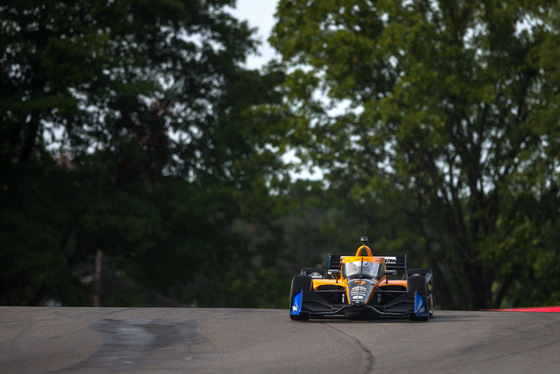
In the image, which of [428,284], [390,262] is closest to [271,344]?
[428,284]

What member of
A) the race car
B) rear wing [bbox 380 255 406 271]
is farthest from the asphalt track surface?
rear wing [bbox 380 255 406 271]

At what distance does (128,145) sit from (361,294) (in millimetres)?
20255

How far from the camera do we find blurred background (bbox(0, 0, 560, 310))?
33250 mm

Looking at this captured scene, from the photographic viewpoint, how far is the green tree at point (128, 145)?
32969mm

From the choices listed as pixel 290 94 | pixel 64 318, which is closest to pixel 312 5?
pixel 290 94

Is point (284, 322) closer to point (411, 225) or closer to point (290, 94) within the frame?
point (290, 94)

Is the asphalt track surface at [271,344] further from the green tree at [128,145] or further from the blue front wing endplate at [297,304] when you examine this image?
the green tree at [128,145]

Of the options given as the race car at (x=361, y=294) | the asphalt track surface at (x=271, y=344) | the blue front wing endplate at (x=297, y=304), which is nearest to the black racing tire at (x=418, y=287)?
the race car at (x=361, y=294)

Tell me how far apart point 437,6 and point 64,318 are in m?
24.1

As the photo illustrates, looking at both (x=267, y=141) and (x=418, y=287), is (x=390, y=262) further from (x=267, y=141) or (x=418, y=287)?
(x=267, y=141)

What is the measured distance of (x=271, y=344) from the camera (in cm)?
1255

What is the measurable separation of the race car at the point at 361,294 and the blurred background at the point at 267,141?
16.3m

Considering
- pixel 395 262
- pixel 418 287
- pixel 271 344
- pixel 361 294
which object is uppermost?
pixel 395 262

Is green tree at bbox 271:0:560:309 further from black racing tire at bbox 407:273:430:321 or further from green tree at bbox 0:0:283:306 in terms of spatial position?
black racing tire at bbox 407:273:430:321
